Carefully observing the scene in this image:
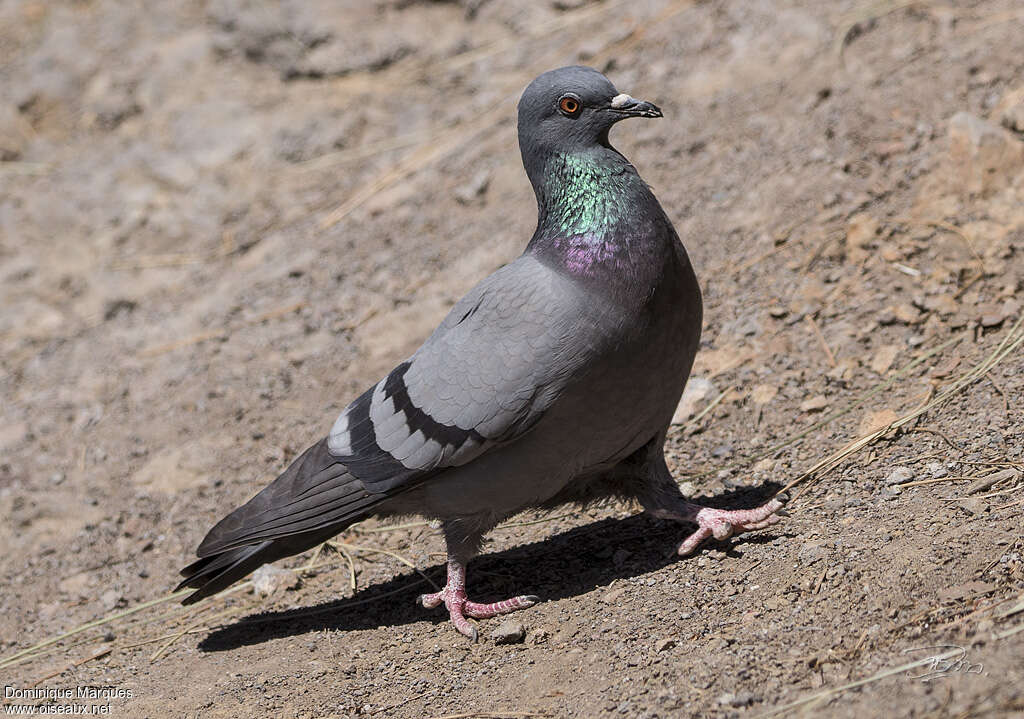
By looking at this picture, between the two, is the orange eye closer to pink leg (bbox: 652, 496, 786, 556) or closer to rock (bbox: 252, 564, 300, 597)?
pink leg (bbox: 652, 496, 786, 556)

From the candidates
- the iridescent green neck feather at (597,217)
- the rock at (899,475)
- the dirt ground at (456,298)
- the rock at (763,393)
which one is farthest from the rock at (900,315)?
the iridescent green neck feather at (597,217)

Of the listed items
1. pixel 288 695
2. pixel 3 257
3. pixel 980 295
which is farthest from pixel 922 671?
pixel 3 257

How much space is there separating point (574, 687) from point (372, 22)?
6462 mm

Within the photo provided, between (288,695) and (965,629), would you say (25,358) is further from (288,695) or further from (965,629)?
(965,629)

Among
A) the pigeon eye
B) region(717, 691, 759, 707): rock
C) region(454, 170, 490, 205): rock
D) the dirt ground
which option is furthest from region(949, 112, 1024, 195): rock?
region(717, 691, 759, 707): rock

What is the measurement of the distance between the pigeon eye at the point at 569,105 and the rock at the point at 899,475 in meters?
1.73

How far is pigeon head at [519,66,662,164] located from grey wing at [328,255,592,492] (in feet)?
1.49

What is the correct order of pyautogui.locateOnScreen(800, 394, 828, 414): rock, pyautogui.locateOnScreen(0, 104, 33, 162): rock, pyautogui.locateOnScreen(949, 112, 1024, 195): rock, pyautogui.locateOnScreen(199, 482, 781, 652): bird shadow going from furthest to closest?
pyautogui.locateOnScreen(0, 104, 33, 162): rock
pyautogui.locateOnScreen(949, 112, 1024, 195): rock
pyautogui.locateOnScreen(800, 394, 828, 414): rock
pyautogui.locateOnScreen(199, 482, 781, 652): bird shadow

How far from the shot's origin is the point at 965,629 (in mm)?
2824

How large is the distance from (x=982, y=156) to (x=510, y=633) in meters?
3.22

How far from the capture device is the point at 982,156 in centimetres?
512

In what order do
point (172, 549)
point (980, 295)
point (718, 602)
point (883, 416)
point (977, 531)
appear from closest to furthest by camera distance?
point (977, 531) → point (718, 602) → point (883, 416) → point (980, 295) → point (172, 549)

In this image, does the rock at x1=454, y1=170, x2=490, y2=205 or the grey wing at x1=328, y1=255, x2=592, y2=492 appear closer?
the grey wing at x1=328, y1=255, x2=592, y2=492

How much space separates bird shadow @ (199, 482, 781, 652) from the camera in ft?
13.6
